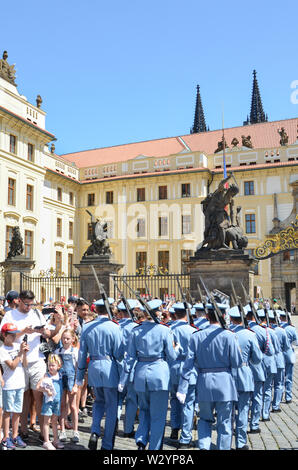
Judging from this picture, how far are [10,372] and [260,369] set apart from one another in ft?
11.9

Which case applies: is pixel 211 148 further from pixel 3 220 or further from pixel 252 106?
pixel 252 106

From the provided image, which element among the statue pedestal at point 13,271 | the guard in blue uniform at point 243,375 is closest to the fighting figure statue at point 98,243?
the statue pedestal at point 13,271

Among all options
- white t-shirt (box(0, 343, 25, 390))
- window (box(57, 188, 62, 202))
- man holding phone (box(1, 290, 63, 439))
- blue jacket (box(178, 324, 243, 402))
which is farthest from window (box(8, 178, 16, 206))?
blue jacket (box(178, 324, 243, 402))

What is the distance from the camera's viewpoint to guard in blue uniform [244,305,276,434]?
6.86 meters

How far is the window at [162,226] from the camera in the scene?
3966 cm

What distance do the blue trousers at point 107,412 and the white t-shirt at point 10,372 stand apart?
99cm

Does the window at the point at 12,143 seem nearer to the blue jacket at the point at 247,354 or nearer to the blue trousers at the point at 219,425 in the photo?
the blue jacket at the point at 247,354

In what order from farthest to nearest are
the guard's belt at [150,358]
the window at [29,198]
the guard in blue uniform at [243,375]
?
the window at [29,198] → the guard in blue uniform at [243,375] → the guard's belt at [150,358]

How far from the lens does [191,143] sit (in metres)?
46.6

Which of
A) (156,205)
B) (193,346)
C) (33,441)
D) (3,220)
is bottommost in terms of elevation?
(33,441)

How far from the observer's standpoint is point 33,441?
627 cm

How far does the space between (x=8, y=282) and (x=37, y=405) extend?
13.4 m
